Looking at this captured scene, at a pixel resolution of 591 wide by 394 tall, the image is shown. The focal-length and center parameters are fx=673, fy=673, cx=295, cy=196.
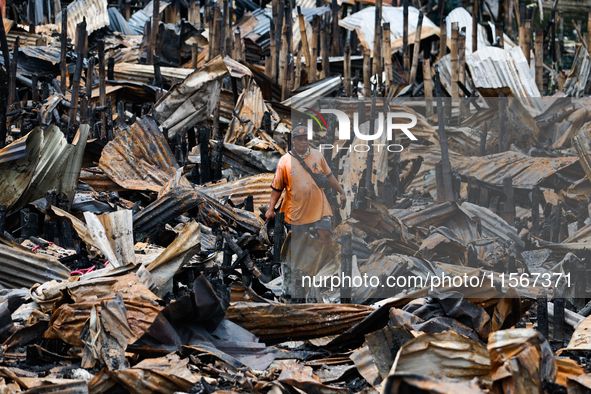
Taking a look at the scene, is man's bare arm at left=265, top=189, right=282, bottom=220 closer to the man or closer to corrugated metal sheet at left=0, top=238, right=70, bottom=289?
the man

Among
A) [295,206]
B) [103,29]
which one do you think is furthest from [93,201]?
[103,29]

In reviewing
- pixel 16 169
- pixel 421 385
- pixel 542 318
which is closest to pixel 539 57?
pixel 542 318

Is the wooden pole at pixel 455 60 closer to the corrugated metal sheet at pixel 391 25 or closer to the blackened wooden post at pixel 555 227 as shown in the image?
the blackened wooden post at pixel 555 227

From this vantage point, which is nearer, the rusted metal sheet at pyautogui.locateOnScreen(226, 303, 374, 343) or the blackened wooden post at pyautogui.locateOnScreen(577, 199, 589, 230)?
the rusted metal sheet at pyautogui.locateOnScreen(226, 303, 374, 343)

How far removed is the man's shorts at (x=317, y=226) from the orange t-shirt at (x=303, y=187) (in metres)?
0.03

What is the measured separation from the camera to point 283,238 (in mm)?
6176

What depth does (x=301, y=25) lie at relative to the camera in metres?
13.8

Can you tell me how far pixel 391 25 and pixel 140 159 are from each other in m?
10.6

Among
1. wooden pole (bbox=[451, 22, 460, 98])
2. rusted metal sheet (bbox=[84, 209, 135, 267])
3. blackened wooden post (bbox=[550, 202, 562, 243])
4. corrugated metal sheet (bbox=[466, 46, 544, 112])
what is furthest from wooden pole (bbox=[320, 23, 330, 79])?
rusted metal sheet (bbox=[84, 209, 135, 267])

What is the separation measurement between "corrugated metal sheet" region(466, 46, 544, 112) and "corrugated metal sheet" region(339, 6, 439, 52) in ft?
13.4

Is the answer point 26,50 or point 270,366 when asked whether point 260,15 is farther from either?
point 270,366

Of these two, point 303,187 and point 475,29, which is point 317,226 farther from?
point 475,29

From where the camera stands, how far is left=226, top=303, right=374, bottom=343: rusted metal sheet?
4.61m
